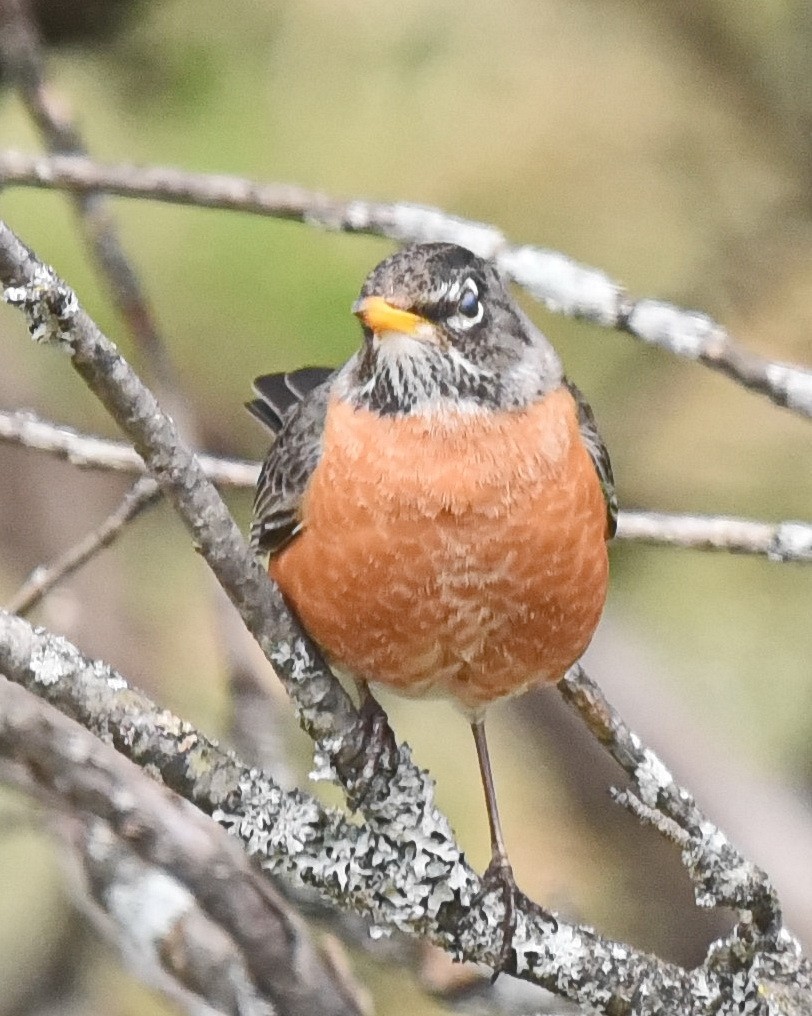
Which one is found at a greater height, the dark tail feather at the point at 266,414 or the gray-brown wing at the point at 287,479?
the dark tail feather at the point at 266,414

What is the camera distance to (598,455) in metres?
2.66

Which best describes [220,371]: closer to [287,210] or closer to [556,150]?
[556,150]

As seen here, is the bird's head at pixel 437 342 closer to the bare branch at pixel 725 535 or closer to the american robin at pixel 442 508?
the american robin at pixel 442 508

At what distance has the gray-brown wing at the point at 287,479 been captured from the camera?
8.26 ft

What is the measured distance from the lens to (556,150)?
446 cm

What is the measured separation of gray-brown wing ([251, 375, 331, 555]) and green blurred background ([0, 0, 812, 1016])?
4.31 ft

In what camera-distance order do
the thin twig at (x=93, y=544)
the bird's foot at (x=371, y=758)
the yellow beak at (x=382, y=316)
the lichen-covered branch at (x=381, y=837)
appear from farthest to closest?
the thin twig at (x=93, y=544) → the yellow beak at (x=382, y=316) → the bird's foot at (x=371, y=758) → the lichen-covered branch at (x=381, y=837)

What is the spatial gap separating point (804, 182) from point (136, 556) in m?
2.27

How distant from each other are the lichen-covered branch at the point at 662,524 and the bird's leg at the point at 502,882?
0.51m

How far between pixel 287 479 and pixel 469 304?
437 millimetres

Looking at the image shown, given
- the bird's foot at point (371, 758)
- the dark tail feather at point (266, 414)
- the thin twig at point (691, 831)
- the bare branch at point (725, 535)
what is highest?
the dark tail feather at point (266, 414)

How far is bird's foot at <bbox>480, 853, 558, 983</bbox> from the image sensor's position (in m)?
2.06

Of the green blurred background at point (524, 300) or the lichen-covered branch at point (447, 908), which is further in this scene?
the green blurred background at point (524, 300)

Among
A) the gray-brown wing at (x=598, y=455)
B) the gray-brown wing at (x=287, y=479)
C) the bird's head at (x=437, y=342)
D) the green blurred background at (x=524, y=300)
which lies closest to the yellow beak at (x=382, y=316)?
the bird's head at (x=437, y=342)
